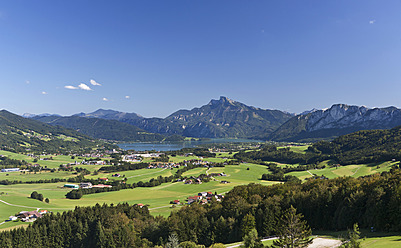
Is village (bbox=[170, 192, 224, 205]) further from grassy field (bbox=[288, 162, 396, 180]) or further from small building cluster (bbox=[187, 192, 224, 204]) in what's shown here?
grassy field (bbox=[288, 162, 396, 180])

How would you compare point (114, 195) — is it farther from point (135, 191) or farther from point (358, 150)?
point (358, 150)

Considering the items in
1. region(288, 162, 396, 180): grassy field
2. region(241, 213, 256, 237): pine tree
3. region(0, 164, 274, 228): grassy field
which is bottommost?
region(0, 164, 274, 228): grassy field

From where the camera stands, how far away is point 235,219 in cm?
4872

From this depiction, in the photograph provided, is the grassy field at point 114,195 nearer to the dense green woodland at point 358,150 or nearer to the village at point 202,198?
the village at point 202,198

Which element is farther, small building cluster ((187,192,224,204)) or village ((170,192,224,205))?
small building cluster ((187,192,224,204))

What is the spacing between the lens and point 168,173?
137 metres

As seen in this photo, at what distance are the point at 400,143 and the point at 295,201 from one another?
135 m

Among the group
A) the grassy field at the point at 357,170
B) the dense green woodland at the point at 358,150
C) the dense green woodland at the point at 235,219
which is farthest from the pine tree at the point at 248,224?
the dense green woodland at the point at 358,150

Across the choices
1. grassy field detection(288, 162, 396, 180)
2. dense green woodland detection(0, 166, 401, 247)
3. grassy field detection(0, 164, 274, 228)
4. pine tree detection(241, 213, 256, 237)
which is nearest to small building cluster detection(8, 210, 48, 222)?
grassy field detection(0, 164, 274, 228)

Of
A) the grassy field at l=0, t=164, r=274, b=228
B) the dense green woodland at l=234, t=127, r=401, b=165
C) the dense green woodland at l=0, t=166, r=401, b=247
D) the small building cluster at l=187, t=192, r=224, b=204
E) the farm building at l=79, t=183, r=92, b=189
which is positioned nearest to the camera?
the dense green woodland at l=0, t=166, r=401, b=247

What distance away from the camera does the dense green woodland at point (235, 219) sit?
41688 millimetres

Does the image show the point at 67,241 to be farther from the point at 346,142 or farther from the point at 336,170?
the point at 346,142

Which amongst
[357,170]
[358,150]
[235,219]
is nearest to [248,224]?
[235,219]

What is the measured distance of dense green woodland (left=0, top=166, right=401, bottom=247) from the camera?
137 feet
